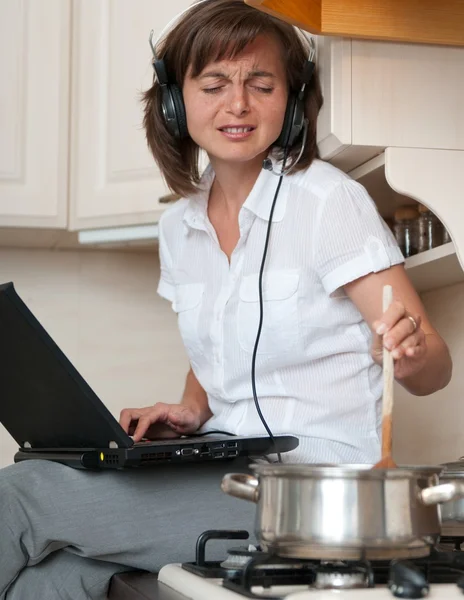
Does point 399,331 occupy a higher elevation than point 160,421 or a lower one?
higher

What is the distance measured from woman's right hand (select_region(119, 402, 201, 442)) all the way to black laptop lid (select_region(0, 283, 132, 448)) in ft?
0.46

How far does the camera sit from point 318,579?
738 millimetres

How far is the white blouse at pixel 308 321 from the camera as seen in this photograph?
3.89 ft

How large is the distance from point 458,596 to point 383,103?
668mm

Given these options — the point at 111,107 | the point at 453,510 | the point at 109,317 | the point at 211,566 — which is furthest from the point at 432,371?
the point at 109,317

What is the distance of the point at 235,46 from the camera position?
1277 millimetres

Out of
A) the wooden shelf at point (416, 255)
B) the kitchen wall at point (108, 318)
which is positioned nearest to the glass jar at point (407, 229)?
the wooden shelf at point (416, 255)

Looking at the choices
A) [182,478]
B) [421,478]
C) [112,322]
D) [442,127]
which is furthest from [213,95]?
[112,322]

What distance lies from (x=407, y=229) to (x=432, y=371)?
0.37 m

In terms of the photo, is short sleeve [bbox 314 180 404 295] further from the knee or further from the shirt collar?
the knee

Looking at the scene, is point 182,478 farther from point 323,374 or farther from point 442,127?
point 442,127

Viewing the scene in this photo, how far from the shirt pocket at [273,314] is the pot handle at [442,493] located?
0.49 meters

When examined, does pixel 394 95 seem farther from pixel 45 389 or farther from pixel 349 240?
pixel 45 389

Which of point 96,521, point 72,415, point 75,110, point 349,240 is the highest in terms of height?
point 75,110
